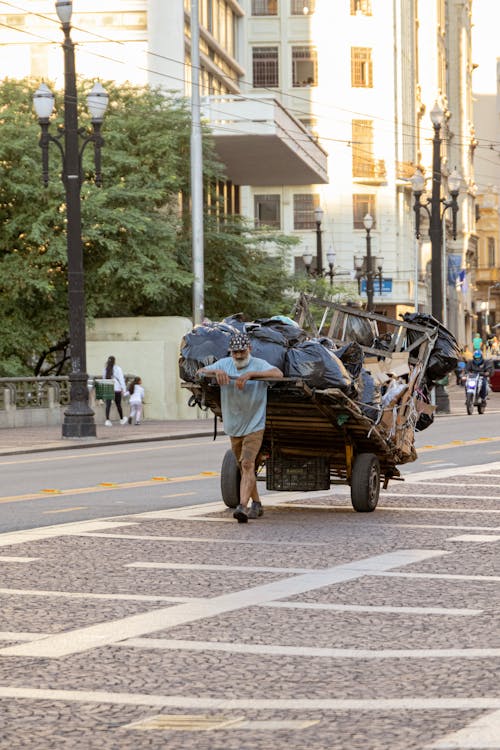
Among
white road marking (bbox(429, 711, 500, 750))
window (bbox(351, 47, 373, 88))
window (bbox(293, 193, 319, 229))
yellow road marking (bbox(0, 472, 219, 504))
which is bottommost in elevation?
yellow road marking (bbox(0, 472, 219, 504))

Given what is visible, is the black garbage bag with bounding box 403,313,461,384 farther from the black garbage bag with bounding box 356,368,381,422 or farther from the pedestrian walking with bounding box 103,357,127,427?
the pedestrian walking with bounding box 103,357,127,427

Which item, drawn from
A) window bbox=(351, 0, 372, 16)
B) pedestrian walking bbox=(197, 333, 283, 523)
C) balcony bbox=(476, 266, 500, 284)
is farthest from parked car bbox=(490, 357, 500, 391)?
balcony bbox=(476, 266, 500, 284)

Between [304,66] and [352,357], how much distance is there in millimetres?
75618

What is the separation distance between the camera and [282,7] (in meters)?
89.8

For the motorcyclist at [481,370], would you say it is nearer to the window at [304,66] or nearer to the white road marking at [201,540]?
the white road marking at [201,540]

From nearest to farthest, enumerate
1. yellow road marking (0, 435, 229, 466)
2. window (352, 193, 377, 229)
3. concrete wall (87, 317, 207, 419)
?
yellow road marking (0, 435, 229, 466)
concrete wall (87, 317, 207, 419)
window (352, 193, 377, 229)

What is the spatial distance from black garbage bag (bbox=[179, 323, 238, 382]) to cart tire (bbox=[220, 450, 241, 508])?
39.1 inches

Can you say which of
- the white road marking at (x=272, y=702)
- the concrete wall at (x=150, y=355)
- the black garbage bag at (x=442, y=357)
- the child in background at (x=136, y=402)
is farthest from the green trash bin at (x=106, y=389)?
the white road marking at (x=272, y=702)

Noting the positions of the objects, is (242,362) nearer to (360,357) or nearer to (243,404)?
(243,404)

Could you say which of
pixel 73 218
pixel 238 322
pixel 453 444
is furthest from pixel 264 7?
pixel 238 322

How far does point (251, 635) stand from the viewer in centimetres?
923

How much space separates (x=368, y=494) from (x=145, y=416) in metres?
27.7

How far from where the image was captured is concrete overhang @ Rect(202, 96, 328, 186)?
50.6m

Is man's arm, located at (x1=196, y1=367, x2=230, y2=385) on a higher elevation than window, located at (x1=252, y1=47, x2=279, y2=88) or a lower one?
lower
